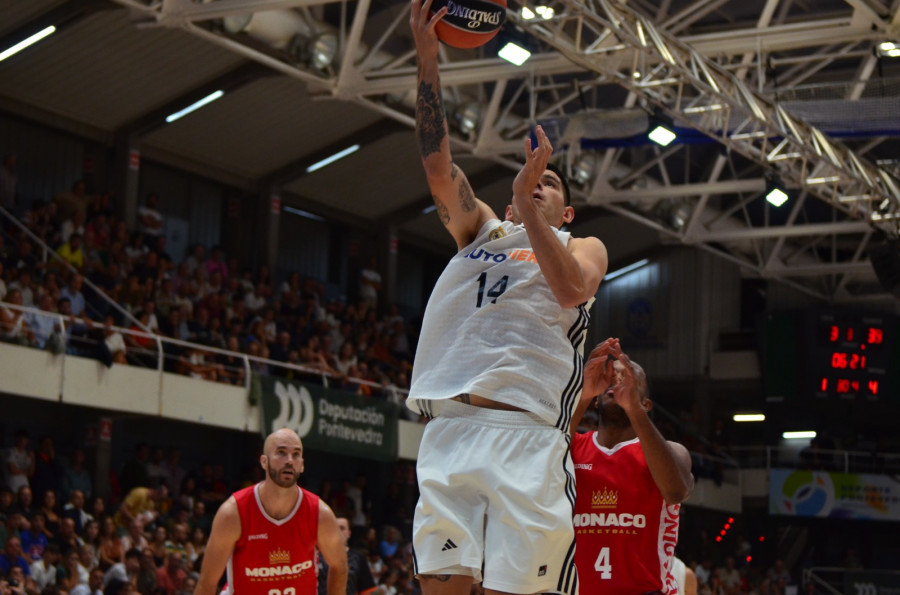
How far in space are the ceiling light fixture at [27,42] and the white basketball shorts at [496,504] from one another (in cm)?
1510

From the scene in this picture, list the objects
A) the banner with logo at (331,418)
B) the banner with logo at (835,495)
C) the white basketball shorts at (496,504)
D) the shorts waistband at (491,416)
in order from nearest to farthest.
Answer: the white basketball shorts at (496,504) < the shorts waistband at (491,416) < the banner with logo at (331,418) < the banner with logo at (835,495)

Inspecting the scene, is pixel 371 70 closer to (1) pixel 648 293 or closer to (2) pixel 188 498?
(2) pixel 188 498

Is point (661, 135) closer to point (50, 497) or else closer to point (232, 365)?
point (232, 365)

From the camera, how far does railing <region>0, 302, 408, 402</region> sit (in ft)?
50.0

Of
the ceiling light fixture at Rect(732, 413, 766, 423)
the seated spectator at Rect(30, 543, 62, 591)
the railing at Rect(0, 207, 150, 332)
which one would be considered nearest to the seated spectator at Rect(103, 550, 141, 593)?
the seated spectator at Rect(30, 543, 62, 591)

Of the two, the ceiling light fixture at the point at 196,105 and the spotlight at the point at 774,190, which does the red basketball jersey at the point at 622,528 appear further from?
the ceiling light fixture at the point at 196,105

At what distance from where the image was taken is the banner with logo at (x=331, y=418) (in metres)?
18.2

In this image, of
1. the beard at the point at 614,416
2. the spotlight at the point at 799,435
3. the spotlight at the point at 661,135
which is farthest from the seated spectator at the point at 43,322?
the spotlight at the point at 799,435

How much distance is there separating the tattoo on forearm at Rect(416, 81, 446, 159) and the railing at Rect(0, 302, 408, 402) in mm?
11260

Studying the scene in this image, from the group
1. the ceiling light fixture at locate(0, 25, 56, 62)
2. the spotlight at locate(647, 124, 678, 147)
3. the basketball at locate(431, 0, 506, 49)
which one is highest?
the ceiling light fixture at locate(0, 25, 56, 62)

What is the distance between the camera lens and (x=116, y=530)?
14.9 metres

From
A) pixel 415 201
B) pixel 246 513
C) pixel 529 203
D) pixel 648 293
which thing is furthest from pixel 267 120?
pixel 529 203

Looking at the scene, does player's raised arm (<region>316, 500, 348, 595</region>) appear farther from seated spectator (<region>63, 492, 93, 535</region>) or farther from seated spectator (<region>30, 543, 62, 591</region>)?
seated spectator (<region>63, 492, 93, 535</region>)

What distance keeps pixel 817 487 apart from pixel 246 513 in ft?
72.8
